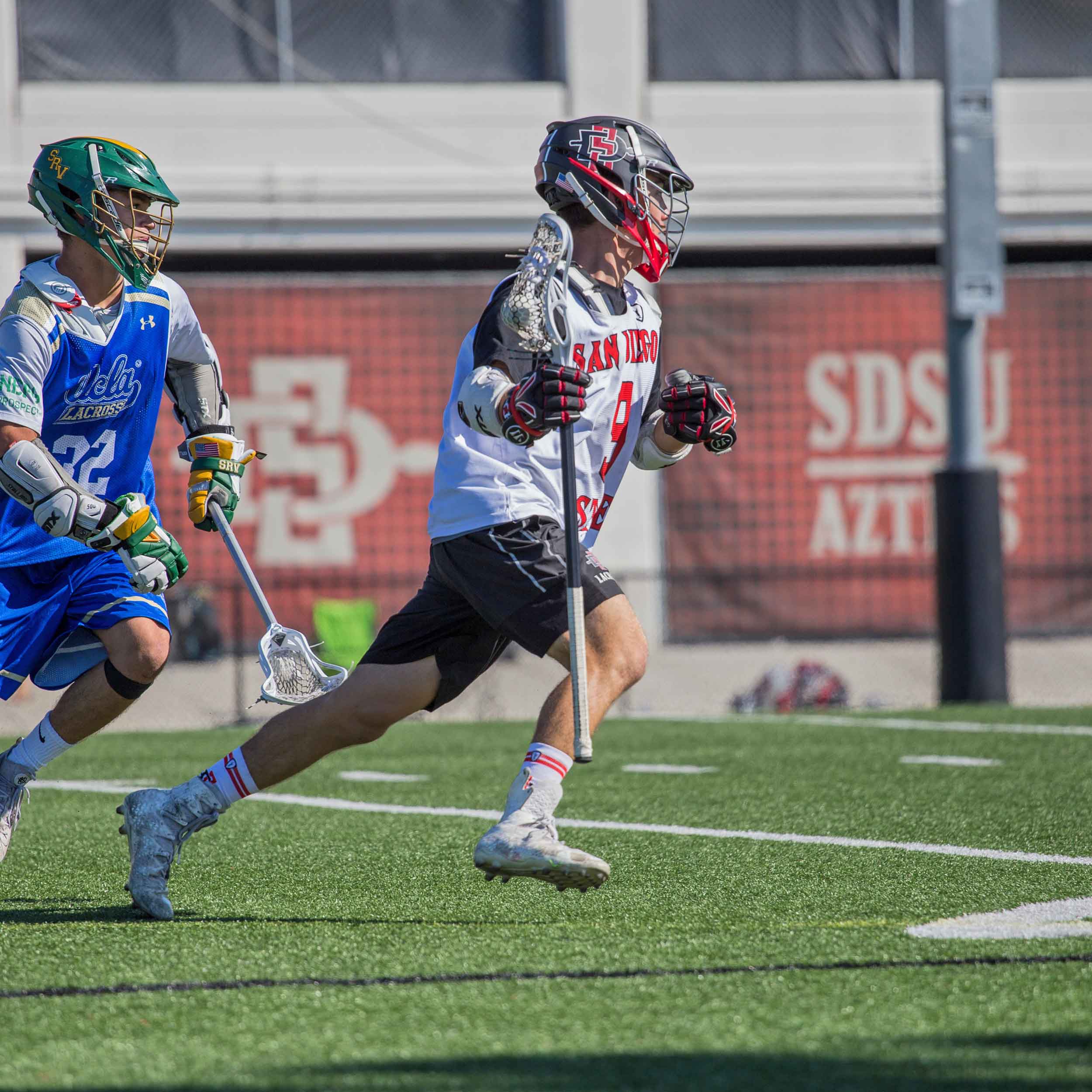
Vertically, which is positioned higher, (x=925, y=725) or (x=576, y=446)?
(x=576, y=446)

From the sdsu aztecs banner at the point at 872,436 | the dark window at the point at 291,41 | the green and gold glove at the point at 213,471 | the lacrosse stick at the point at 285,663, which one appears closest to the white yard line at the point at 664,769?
the lacrosse stick at the point at 285,663

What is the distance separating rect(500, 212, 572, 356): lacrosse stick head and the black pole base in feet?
22.4

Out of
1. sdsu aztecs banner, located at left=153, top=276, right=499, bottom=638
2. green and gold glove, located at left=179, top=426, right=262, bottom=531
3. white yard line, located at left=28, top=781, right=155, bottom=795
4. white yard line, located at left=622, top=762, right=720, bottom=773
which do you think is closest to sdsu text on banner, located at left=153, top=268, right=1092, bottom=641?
sdsu aztecs banner, located at left=153, top=276, right=499, bottom=638

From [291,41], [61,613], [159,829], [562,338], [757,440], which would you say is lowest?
[159,829]

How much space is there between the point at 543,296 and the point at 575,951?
4.82 ft

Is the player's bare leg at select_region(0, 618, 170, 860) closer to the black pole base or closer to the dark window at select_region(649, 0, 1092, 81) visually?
the black pole base

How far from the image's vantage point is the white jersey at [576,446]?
13.3ft

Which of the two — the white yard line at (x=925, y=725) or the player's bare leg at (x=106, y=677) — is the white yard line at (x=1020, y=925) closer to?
the player's bare leg at (x=106, y=677)

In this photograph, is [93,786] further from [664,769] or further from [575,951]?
[575,951]

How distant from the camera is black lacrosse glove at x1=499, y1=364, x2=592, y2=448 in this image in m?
3.73

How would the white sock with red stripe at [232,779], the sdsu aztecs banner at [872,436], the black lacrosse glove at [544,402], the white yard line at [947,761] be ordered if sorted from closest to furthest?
the black lacrosse glove at [544,402]
the white sock with red stripe at [232,779]
the white yard line at [947,761]
the sdsu aztecs banner at [872,436]

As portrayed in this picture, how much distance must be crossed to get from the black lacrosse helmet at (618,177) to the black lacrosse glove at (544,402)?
1.60ft

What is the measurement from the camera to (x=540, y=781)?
3850mm

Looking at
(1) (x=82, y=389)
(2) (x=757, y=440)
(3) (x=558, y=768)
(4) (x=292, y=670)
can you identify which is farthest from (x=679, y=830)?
(2) (x=757, y=440)
